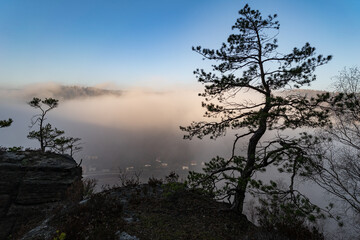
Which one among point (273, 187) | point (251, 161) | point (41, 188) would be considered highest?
point (251, 161)

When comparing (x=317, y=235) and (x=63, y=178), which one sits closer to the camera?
(x=317, y=235)

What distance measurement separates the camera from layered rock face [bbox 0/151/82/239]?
433 inches

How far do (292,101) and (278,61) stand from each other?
1990 mm

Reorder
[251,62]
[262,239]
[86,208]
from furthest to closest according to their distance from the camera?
[251,62] < [86,208] < [262,239]

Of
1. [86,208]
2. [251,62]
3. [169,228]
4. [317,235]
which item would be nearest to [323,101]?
[251,62]

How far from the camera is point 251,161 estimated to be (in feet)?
23.5

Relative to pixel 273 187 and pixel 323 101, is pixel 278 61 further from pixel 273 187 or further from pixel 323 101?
pixel 273 187

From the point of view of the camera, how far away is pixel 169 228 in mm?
5922

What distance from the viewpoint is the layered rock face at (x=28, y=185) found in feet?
36.1

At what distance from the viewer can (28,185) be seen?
11805mm

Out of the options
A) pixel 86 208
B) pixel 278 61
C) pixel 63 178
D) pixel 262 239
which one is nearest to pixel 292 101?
pixel 278 61

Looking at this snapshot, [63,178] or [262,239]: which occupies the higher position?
[262,239]

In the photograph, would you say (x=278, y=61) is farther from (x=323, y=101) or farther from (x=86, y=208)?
(x=86, y=208)

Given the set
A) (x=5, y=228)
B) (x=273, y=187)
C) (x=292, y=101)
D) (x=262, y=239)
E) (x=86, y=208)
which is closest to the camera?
(x=262, y=239)
